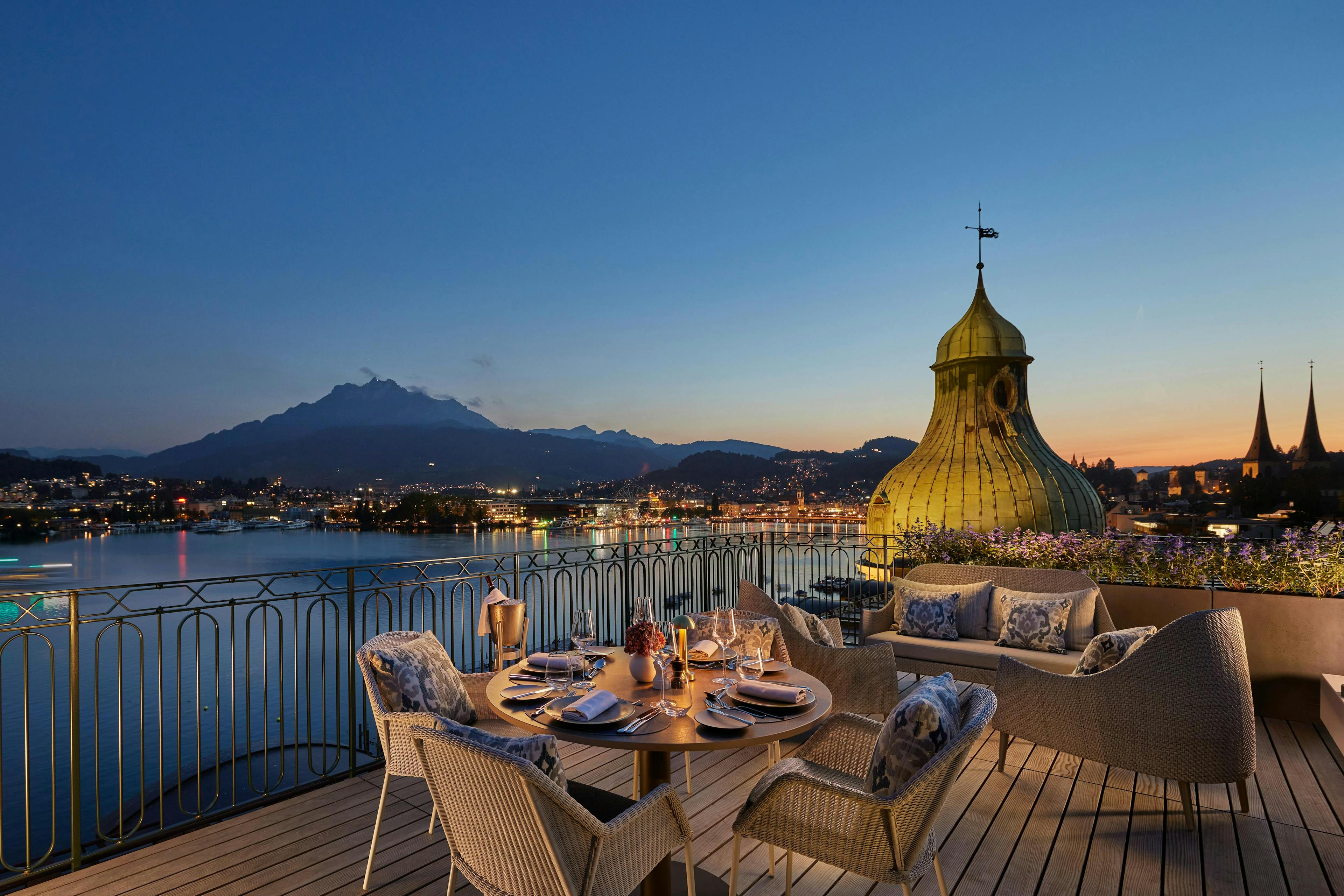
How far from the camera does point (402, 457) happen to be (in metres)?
57.6

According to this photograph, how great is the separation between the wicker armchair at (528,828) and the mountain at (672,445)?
90.5 feet

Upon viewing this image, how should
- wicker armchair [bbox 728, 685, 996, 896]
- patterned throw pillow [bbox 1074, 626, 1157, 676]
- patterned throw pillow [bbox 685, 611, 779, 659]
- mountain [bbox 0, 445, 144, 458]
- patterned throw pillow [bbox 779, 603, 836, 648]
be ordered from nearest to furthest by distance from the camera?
1. wicker armchair [bbox 728, 685, 996, 896]
2. patterned throw pillow [bbox 685, 611, 779, 659]
3. patterned throw pillow [bbox 1074, 626, 1157, 676]
4. patterned throw pillow [bbox 779, 603, 836, 648]
5. mountain [bbox 0, 445, 144, 458]

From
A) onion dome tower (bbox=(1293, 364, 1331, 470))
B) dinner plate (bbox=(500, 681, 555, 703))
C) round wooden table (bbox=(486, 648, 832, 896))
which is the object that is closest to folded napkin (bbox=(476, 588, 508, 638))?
round wooden table (bbox=(486, 648, 832, 896))

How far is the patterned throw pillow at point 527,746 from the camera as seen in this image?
170 cm

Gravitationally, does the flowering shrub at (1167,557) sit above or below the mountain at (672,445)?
below

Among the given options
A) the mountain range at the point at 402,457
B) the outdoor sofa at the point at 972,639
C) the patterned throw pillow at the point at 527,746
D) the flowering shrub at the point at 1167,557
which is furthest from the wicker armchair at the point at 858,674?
the mountain range at the point at 402,457

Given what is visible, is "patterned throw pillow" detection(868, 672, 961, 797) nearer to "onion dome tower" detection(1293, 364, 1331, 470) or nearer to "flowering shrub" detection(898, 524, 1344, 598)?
"flowering shrub" detection(898, 524, 1344, 598)

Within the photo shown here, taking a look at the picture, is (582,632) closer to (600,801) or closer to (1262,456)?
(600,801)

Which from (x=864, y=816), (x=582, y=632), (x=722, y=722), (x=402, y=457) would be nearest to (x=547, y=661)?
(x=582, y=632)

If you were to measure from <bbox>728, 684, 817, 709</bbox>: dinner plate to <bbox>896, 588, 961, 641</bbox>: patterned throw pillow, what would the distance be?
9.92 feet

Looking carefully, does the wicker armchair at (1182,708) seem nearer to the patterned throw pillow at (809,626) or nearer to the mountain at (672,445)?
the patterned throw pillow at (809,626)

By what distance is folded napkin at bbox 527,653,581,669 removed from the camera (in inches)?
102

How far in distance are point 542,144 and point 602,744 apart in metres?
13.2

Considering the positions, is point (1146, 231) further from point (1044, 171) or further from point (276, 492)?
point (276, 492)
